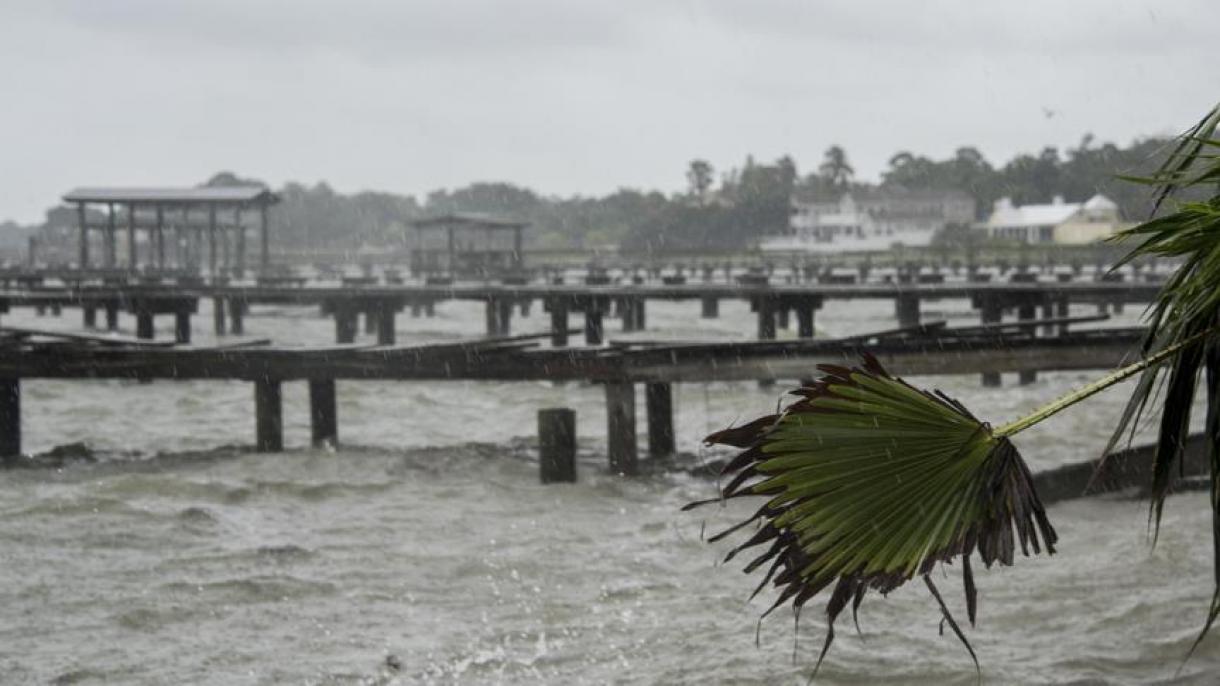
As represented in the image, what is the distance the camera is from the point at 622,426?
1248 cm

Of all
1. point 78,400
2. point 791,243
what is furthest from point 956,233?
point 78,400

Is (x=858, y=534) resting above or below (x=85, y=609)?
above

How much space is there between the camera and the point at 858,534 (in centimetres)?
245

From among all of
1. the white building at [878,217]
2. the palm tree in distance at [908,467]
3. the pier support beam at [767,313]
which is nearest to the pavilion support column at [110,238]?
the pier support beam at [767,313]

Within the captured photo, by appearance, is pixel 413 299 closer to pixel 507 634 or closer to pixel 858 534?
pixel 507 634

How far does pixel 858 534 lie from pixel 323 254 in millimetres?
105557

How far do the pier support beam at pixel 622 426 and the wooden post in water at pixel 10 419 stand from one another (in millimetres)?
5840

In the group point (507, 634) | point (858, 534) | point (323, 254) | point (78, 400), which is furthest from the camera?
point (323, 254)

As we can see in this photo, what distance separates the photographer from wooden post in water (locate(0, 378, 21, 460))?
13836mm

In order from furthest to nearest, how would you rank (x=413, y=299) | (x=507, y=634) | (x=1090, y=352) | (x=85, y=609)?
(x=413, y=299) < (x=1090, y=352) < (x=85, y=609) < (x=507, y=634)

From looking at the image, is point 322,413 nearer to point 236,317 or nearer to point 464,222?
point 236,317

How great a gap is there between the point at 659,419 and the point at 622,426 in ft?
2.90

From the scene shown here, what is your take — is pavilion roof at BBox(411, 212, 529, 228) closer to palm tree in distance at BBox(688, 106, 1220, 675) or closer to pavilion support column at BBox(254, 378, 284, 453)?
pavilion support column at BBox(254, 378, 284, 453)

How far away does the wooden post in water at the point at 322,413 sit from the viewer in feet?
47.8
